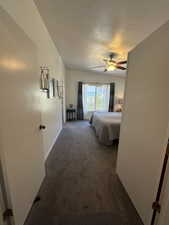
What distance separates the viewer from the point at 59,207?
1.36m

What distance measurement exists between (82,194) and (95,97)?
4.83 metres

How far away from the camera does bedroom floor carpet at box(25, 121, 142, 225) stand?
1239 mm

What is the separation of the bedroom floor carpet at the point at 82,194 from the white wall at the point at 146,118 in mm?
218

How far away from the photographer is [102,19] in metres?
1.75

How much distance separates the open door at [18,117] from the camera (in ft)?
2.76

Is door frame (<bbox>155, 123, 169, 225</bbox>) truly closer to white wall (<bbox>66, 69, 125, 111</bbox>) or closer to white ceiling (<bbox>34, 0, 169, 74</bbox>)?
white ceiling (<bbox>34, 0, 169, 74</bbox>)

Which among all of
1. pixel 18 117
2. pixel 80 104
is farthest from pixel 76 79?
pixel 18 117

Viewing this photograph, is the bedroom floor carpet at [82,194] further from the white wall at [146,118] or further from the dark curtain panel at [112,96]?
the dark curtain panel at [112,96]

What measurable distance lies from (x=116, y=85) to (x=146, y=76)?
521 centimetres

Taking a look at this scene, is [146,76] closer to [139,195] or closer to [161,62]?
[161,62]

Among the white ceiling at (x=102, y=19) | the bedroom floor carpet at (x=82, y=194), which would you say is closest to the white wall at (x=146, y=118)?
the bedroom floor carpet at (x=82, y=194)

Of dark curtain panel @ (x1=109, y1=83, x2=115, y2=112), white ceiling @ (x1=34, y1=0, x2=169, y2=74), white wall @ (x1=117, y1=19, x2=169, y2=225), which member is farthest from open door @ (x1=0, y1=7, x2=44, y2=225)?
dark curtain panel @ (x1=109, y1=83, x2=115, y2=112)

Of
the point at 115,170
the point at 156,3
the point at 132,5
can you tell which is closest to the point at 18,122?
the point at 115,170

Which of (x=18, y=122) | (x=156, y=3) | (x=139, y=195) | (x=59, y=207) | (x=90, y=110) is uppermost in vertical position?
(x=156, y=3)
